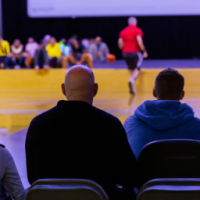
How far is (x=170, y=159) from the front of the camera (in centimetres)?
173

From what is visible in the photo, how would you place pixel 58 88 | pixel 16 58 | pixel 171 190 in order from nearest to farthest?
pixel 171 190 < pixel 58 88 < pixel 16 58

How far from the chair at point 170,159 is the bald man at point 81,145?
3.6 inches

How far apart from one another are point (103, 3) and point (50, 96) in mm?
3051

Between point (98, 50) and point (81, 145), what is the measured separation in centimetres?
1352

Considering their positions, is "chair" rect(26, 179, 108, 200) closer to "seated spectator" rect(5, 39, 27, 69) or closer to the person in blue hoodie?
the person in blue hoodie

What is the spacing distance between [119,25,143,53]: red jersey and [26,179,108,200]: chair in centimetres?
767

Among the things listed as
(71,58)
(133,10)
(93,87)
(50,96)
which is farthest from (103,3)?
(93,87)

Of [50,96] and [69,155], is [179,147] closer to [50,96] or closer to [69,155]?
[69,155]

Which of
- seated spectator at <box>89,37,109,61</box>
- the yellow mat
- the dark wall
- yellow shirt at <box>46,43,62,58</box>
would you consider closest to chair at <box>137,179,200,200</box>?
the yellow mat

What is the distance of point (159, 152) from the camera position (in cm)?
173

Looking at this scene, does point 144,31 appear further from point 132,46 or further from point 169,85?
point 169,85

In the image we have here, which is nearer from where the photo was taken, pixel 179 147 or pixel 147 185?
pixel 147 185

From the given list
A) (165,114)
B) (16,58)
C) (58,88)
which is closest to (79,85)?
(165,114)

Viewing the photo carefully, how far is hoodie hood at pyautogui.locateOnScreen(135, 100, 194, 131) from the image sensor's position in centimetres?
Answer: 194
